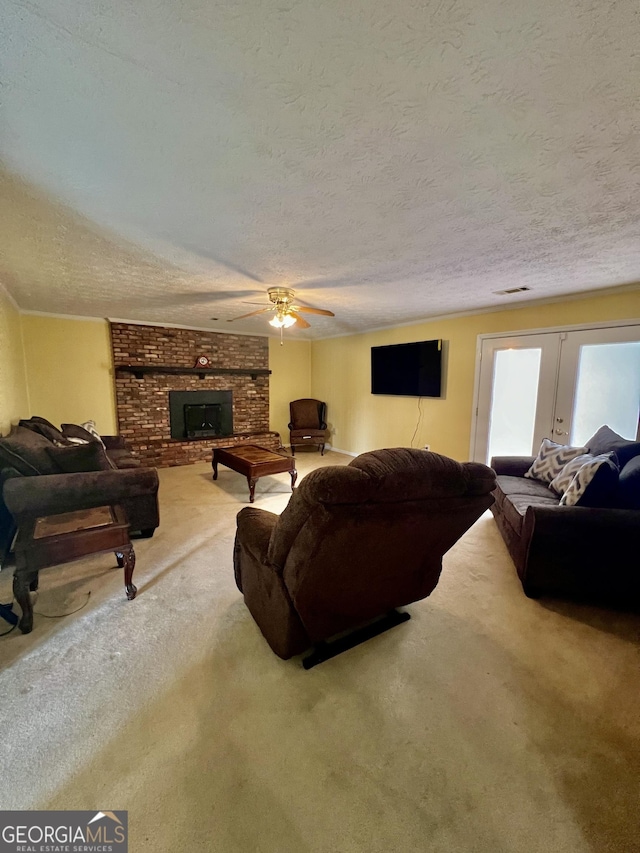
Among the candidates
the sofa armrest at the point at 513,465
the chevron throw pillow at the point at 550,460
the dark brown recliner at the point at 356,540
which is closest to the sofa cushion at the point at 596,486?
the chevron throw pillow at the point at 550,460

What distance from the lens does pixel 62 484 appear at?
253 centimetres

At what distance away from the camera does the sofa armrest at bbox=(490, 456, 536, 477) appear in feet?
11.3

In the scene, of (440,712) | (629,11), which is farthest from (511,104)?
(440,712)

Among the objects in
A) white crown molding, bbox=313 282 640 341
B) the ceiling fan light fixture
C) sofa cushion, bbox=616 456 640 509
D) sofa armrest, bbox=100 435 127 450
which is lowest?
sofa armrest, bbox=100 435 127 450

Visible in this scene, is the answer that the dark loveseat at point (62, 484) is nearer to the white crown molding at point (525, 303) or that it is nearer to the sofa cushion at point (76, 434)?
the sofa cushion at point (76, 434)

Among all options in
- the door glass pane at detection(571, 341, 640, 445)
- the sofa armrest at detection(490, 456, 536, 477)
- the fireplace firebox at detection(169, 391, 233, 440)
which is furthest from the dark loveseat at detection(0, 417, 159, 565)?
the door glass pane at detection(571, 341, 640, 445)

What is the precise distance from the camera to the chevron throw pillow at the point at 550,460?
10.0ft

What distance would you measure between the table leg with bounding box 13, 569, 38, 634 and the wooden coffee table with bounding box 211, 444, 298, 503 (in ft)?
7.13

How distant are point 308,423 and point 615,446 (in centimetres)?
481

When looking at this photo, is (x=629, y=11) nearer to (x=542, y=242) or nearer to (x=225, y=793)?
(x=542, y=242)

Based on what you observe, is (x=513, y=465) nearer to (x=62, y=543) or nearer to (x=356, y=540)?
(x=356, y=540)

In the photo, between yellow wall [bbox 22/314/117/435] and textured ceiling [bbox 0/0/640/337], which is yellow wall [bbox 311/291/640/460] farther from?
yellow wall [bbox 22/314/117/435]

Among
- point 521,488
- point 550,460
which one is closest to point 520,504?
point 521,488

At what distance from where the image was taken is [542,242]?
2254 mm
